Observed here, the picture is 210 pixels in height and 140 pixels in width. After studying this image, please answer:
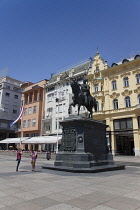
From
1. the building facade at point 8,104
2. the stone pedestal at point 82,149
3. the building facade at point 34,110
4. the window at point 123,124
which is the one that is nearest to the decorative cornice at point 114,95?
the window at point 123,124

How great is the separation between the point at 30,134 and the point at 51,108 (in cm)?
1009

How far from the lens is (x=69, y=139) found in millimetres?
12625

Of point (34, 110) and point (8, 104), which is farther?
point (8, 104)

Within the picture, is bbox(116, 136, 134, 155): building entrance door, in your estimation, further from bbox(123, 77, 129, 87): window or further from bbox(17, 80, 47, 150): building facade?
bbox(17, 80, 47, 150): building facade

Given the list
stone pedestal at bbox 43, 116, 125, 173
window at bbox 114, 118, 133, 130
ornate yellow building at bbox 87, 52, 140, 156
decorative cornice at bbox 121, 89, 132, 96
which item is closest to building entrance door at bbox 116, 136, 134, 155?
ornate yellow building at bbox 87, 52, 140, 156

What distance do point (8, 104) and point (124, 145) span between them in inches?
1692

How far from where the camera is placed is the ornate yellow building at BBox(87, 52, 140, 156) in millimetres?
33594

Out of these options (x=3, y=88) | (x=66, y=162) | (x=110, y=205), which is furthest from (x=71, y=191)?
(x=3, y=88)

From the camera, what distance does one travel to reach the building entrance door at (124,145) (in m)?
36.5

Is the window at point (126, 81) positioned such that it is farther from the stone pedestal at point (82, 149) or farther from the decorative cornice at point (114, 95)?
the stone pedestal at point (82, 149)

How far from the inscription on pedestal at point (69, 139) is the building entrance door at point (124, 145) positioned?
25.7 m

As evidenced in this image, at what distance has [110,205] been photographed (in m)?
4.82

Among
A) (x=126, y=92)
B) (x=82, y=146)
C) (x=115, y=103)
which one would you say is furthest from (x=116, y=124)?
(x=82, y=146)

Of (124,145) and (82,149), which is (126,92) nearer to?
(124,145)
